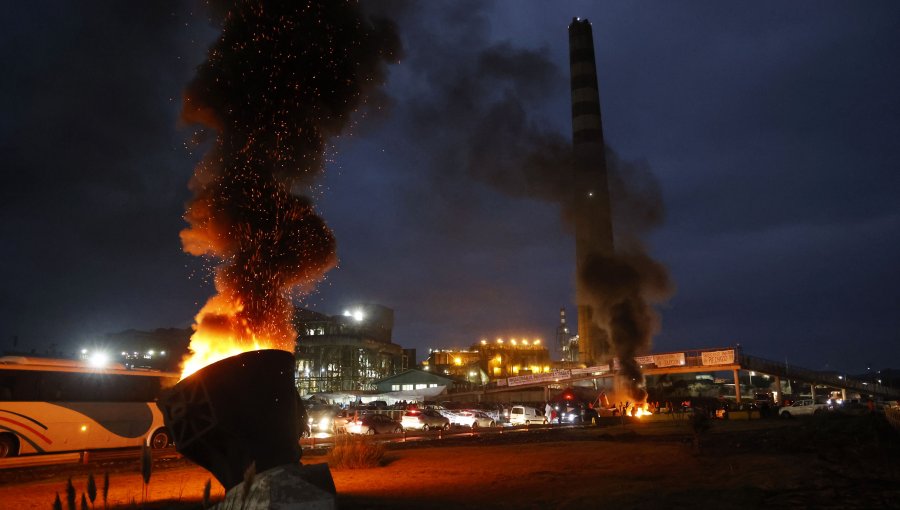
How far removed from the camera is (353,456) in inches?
742

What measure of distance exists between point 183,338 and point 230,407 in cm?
8984

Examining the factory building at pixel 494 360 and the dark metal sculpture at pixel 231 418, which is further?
the factory building at pixel 494 360

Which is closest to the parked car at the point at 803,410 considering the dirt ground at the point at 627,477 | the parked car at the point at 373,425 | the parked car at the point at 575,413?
the parked car at the point at 575,413

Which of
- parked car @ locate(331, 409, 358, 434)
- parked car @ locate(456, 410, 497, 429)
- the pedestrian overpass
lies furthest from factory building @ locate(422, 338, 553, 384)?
parked car @ locate(331, 409, 358, 434)

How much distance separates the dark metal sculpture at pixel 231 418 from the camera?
10141 millimetres

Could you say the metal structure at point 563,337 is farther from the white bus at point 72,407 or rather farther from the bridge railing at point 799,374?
the white bus at point 72,407

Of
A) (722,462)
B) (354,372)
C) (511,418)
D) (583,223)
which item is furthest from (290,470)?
(354,372)

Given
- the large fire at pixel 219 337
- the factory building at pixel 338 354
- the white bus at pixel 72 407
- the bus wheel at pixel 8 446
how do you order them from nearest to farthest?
the large fire at pixel 219 337 < the bus wheel at pixel 8 446 < the white bus at pixel 72 407 < the factory building at pixel 338 354

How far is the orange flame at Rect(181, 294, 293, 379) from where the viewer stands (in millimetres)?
13005

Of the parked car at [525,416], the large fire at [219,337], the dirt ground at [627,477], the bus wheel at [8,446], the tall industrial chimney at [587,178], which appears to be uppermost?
the tall industrial chimney at [587,178]

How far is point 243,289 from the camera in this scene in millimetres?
15234

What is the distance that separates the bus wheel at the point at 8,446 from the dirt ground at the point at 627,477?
12.7ft

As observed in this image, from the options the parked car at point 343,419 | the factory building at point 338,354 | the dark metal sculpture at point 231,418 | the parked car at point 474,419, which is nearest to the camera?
the dark metal sculpture at point 231,418

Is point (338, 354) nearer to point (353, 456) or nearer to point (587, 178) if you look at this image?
point (587, 178)
